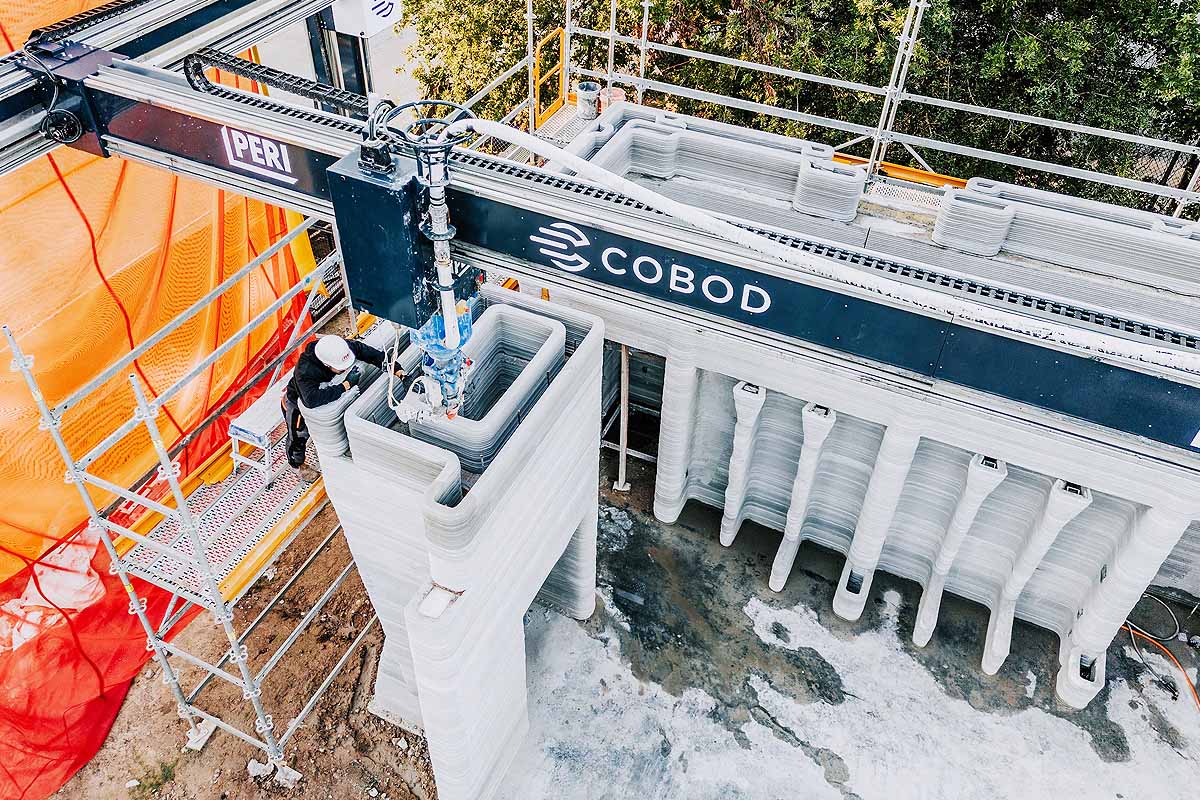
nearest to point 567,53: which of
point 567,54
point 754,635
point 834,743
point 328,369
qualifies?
point 567,54

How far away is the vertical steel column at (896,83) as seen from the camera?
1250 cm

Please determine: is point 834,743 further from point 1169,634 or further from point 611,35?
point 611,35

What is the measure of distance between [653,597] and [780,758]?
2.44 meters

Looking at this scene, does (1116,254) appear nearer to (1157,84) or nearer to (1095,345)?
(1095,345)

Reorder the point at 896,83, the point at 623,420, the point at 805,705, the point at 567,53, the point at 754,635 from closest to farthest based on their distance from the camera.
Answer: the point at 805,705 < the point at 754,635 < the point at 623,420 < the point at 896,83 < the point at 567,53

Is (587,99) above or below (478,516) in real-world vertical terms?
above

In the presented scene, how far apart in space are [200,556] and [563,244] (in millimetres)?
4086

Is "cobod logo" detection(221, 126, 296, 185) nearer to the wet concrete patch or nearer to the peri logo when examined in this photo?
the peri logo

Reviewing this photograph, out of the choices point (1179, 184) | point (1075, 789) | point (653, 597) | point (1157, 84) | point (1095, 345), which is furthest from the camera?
point (1179, 184)

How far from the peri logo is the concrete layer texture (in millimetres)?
1605

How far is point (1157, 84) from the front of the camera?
1648 centimetres

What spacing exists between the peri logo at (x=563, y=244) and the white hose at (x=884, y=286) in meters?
0.40

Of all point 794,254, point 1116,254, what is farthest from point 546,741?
point 1116,254

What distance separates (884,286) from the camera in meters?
5.35
